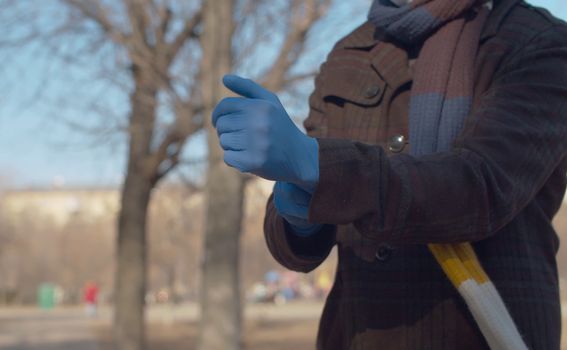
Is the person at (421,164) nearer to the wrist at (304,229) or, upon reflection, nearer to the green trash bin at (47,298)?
the wrist at (304,229)

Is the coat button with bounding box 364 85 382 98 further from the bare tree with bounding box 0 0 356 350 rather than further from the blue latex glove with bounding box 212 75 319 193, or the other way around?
the bare tree with bounding box 0 0 356 350

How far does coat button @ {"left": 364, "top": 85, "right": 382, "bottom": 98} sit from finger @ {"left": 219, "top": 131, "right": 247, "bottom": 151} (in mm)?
485

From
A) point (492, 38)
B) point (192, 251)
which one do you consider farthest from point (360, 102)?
point (192, 251)

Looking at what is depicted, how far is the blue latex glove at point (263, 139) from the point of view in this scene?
46.4 inches

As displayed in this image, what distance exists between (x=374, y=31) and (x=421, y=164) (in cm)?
51

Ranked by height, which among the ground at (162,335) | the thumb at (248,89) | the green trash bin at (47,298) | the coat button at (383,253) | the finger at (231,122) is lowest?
the ground at (162,335)

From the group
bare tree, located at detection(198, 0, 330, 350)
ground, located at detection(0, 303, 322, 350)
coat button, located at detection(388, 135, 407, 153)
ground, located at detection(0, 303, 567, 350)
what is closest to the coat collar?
coat button, located at detection(388, 135, 407, 153)

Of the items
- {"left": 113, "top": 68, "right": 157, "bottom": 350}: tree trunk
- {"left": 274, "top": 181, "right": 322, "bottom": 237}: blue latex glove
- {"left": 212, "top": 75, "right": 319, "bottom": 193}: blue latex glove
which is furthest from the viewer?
{"left": 113, "top": 68, "right": 157, "bottom": 350}: tree trunk

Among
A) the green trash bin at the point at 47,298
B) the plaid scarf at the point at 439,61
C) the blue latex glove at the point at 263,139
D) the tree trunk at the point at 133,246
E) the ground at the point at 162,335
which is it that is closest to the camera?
the blue latex glove at the point at 263,139

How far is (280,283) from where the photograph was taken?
50.8 m

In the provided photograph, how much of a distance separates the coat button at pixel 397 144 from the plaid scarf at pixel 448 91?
0.10 ft

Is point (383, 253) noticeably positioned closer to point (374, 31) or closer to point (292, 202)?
point (292, 202)

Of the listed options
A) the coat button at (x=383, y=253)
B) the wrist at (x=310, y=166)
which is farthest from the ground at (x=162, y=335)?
the wrist at (x=310, y=166)

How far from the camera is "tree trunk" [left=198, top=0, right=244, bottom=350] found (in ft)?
26.8
